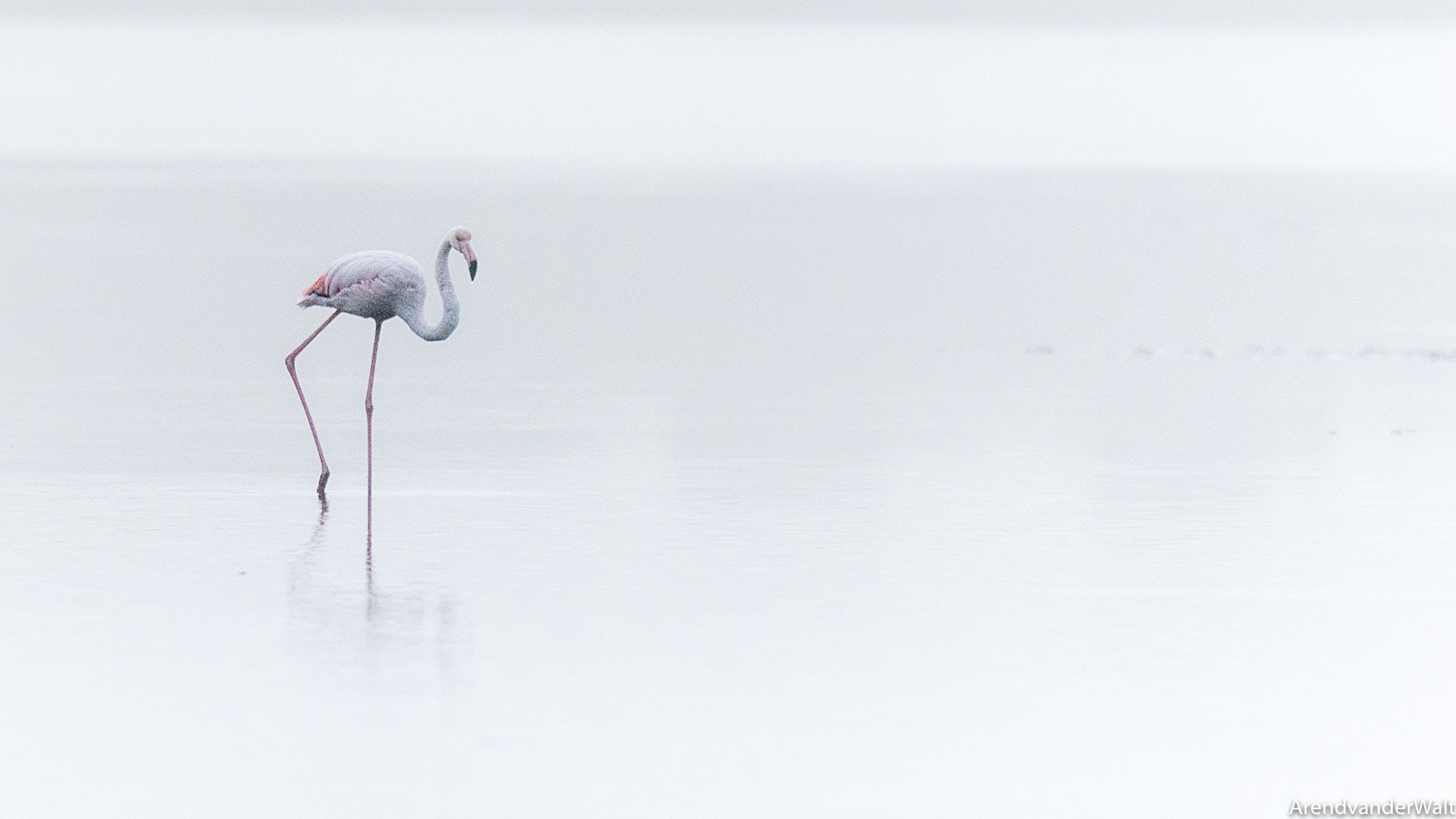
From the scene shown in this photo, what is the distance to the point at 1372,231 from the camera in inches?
2457

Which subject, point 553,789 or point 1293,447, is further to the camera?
point 1293,447

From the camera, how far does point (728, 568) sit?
34.8 ft

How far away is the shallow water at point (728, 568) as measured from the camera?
732cm

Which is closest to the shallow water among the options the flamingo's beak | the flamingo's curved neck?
the flamingo's curved neck

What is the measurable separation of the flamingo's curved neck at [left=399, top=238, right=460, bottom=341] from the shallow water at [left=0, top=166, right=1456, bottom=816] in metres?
0.83

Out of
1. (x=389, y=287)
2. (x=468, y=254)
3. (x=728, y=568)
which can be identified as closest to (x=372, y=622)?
(x=728, y=568)

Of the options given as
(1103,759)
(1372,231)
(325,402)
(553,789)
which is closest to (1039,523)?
(1103,759)

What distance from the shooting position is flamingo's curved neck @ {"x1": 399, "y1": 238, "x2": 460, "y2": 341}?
1401cm

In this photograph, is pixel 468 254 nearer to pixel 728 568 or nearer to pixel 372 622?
pixel 728 568

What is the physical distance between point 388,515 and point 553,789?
5454mm

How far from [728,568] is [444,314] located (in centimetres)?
402

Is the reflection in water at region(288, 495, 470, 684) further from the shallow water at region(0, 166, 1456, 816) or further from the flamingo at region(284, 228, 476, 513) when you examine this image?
the flamingo at region(284, 228, 476, 513)

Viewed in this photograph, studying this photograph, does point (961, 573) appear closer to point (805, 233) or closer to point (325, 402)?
point (325, 402)

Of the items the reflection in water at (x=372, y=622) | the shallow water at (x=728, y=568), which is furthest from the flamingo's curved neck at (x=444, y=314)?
the reflection in water at (x=372, y=622)
